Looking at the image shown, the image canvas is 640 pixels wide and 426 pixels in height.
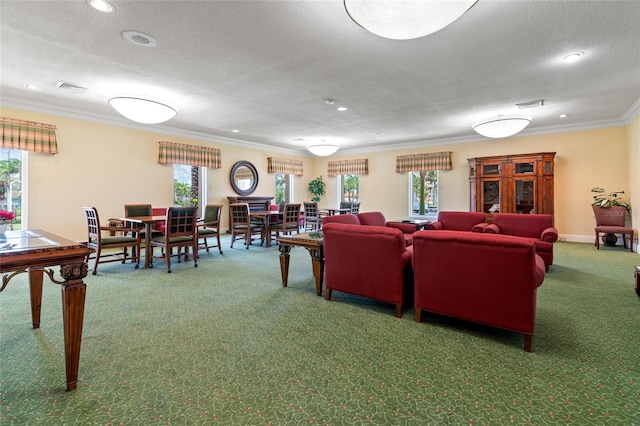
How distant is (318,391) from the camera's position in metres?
1.66

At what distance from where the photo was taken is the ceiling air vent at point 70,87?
13.7 feet

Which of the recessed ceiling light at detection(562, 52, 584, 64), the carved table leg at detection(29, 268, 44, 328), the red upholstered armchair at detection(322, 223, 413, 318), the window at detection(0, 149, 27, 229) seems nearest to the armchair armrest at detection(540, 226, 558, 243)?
the recessed ceiling light at detection(562, 52, 584, 64)

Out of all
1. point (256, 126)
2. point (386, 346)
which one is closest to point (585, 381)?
point (386, 346)

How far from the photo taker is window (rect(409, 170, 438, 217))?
8.48 metres

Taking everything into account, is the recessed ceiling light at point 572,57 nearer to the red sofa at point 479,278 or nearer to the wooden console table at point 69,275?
the red sofa at point 479,278

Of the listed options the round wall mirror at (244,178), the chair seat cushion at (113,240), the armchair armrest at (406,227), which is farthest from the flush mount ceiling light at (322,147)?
the chair seat cushion at (113,240)

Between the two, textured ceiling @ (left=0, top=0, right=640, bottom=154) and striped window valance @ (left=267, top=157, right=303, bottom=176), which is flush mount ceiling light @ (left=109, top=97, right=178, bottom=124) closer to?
textured ceiling @ (left=0, top=0, right=640, bottom=154)

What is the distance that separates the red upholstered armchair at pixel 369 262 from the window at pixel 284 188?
700 centimetres

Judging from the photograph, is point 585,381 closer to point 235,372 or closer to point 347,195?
point 235,372

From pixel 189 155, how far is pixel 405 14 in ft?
21.4

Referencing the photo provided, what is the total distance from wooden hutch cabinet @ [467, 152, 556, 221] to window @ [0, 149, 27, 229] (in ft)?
29.6

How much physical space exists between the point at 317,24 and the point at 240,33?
2.47ft

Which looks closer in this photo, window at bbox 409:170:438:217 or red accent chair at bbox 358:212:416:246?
red accent chair at bbox 358:212:416:246

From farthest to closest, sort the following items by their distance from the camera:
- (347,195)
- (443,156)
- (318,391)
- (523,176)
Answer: (347,195) → (443,156) → (523,176) → (318,391)
